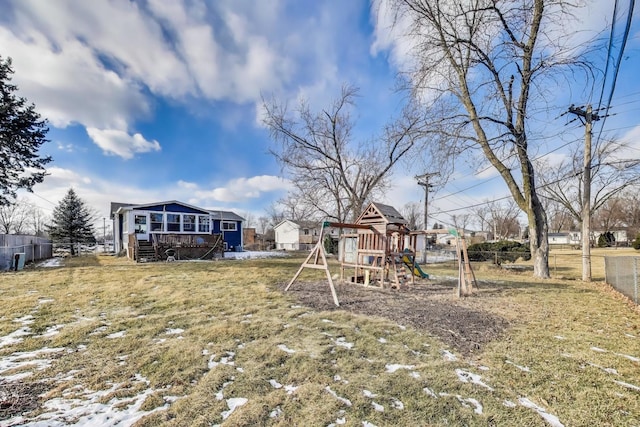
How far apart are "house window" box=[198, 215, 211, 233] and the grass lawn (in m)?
16.2

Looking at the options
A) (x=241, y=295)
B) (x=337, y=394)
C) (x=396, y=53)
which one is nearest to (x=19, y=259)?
(x=241, y=295)

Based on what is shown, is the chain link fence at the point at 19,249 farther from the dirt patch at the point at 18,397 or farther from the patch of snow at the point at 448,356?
the patch of snow at the point at 448,356

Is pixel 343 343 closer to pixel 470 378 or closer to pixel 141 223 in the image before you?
pixel 470 378

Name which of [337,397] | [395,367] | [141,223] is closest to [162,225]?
[141,223]

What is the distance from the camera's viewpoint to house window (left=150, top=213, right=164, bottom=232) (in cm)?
2000

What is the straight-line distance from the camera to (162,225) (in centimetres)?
2039

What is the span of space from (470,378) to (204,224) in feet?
73.1

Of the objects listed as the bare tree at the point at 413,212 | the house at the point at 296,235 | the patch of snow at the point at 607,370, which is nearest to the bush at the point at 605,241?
the bare tree at the point at 413,212

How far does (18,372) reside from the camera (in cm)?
313

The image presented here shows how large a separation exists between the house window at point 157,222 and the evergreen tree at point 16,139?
6474 mm

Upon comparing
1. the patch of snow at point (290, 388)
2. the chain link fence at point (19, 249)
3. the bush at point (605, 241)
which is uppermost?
the chain link fence at point (19, 249)

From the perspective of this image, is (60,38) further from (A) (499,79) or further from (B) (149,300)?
(A) (499,79)

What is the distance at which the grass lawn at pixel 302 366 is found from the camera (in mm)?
2467

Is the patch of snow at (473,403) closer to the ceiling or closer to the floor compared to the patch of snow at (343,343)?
closer to the ceiling
